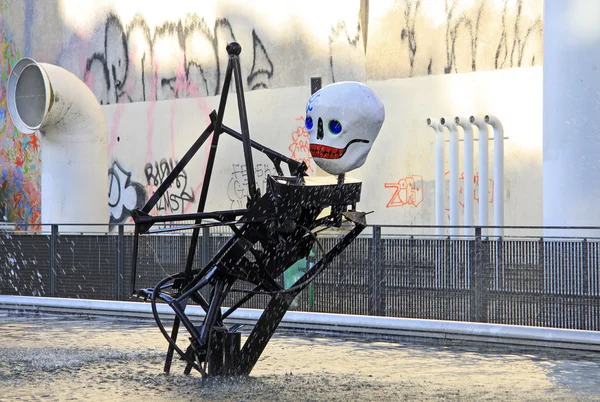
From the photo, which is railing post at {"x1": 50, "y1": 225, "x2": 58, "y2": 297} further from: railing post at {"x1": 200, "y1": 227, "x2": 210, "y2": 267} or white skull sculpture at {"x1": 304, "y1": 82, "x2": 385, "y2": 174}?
white skull sculpture at {"x1": 304, "y1": 82, "x2": 385, "y2": 174}

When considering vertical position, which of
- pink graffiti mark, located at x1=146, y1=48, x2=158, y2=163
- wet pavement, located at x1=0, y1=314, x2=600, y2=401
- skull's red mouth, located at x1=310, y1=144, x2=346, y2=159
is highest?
pink graffiti mark, located at x1=146, y1=48, x2=158, y2=163

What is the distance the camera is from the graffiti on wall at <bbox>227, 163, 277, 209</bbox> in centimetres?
2463

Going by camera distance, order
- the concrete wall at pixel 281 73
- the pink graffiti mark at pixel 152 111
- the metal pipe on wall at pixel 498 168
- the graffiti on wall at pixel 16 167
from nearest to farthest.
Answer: the metal pipe on wall at pixel 498 168 → the concrete wall at pixel 281 73 → the pink graffiti mark at pixel 152 111 → the graffiti on wall at pixel 16 167

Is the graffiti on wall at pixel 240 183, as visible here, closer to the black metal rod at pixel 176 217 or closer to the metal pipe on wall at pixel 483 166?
the metal pipe on wall at pixel 483 166

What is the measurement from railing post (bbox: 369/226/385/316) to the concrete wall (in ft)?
22.1

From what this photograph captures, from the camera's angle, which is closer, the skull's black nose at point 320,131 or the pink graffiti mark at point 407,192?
the skull's black nose at point 320,131

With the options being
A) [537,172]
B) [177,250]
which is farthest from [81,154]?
[537,172]

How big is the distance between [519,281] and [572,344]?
4.05ft

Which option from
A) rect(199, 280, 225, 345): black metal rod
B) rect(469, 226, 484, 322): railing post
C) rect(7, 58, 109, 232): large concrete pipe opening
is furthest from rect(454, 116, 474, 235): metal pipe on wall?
rect(199, 280, 225, 345): black metal rod

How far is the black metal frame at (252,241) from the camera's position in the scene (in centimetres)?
820

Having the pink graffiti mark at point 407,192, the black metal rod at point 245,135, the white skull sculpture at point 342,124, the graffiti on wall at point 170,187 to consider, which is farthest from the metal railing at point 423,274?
the graffiti on wall at point 170,187

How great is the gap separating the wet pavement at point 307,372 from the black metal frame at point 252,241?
321mm

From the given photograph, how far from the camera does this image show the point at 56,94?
60.3 feet

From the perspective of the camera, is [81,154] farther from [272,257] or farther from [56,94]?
[272,257]
